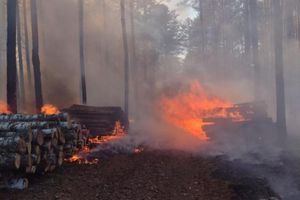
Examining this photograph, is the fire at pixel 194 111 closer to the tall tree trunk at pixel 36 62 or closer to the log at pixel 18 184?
the tall tree trunk at pixel 36 62

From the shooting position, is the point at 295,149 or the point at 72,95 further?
the point at 72,95

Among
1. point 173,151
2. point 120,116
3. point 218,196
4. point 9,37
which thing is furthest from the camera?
point 120,116

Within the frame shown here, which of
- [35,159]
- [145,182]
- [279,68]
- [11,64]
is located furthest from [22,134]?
[279,68]

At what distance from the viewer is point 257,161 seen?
533 inches

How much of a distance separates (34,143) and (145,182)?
3.24m

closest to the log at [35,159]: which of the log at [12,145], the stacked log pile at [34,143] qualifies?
the stacked log pile at [34,143]

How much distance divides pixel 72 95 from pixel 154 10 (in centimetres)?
1495

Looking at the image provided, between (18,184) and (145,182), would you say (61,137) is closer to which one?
(18,184)

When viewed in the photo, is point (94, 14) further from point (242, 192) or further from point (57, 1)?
point (242, 192)

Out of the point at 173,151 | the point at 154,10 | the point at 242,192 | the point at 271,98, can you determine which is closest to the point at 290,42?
the point at 271,98

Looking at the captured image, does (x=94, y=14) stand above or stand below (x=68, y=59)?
above

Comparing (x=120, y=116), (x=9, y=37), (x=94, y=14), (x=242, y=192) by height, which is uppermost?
(x=94, y=14)

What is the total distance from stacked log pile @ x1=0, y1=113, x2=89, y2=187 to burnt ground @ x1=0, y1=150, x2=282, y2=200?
47cm

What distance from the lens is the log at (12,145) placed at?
9789 millimetres
